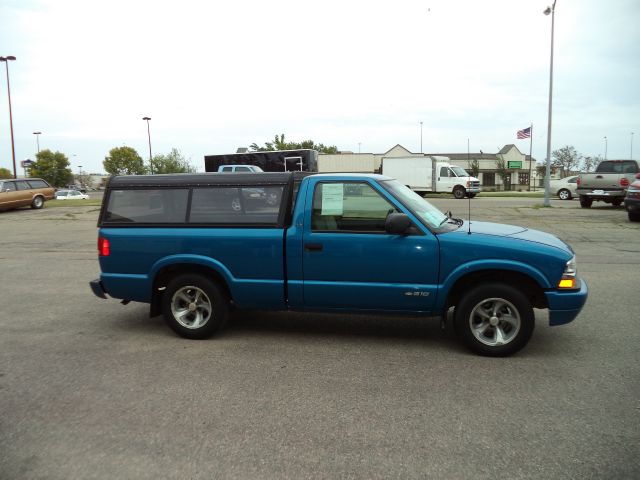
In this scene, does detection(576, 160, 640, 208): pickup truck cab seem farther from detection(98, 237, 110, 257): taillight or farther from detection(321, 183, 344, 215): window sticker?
detection(98, 237, 110, 257): taillight

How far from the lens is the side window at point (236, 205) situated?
5.19 meters

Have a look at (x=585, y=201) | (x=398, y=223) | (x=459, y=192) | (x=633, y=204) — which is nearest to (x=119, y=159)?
(x=459, y=192)

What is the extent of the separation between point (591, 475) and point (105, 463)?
113 inches

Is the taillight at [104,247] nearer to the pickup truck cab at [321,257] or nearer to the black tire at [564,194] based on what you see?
the pickup truck cab at [321,257]

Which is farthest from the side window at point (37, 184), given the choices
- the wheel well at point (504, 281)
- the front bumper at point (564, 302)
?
the front bumper at point (564, 302)

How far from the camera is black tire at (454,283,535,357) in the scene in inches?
182

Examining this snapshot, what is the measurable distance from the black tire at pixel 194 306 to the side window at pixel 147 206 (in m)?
0.69

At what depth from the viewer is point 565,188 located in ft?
93.2

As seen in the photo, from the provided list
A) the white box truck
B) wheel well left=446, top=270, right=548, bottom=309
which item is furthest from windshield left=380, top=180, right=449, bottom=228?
the white box truck

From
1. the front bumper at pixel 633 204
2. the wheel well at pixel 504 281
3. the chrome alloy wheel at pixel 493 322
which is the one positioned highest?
the front bumper at pixel 633 204

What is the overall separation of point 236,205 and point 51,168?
308ft

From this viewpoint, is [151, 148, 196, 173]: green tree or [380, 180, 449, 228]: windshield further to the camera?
[151, 148, 196, 173]: green tree

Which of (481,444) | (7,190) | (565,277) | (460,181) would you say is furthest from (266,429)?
(460,181)

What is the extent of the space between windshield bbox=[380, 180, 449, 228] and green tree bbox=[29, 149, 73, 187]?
303 feet
